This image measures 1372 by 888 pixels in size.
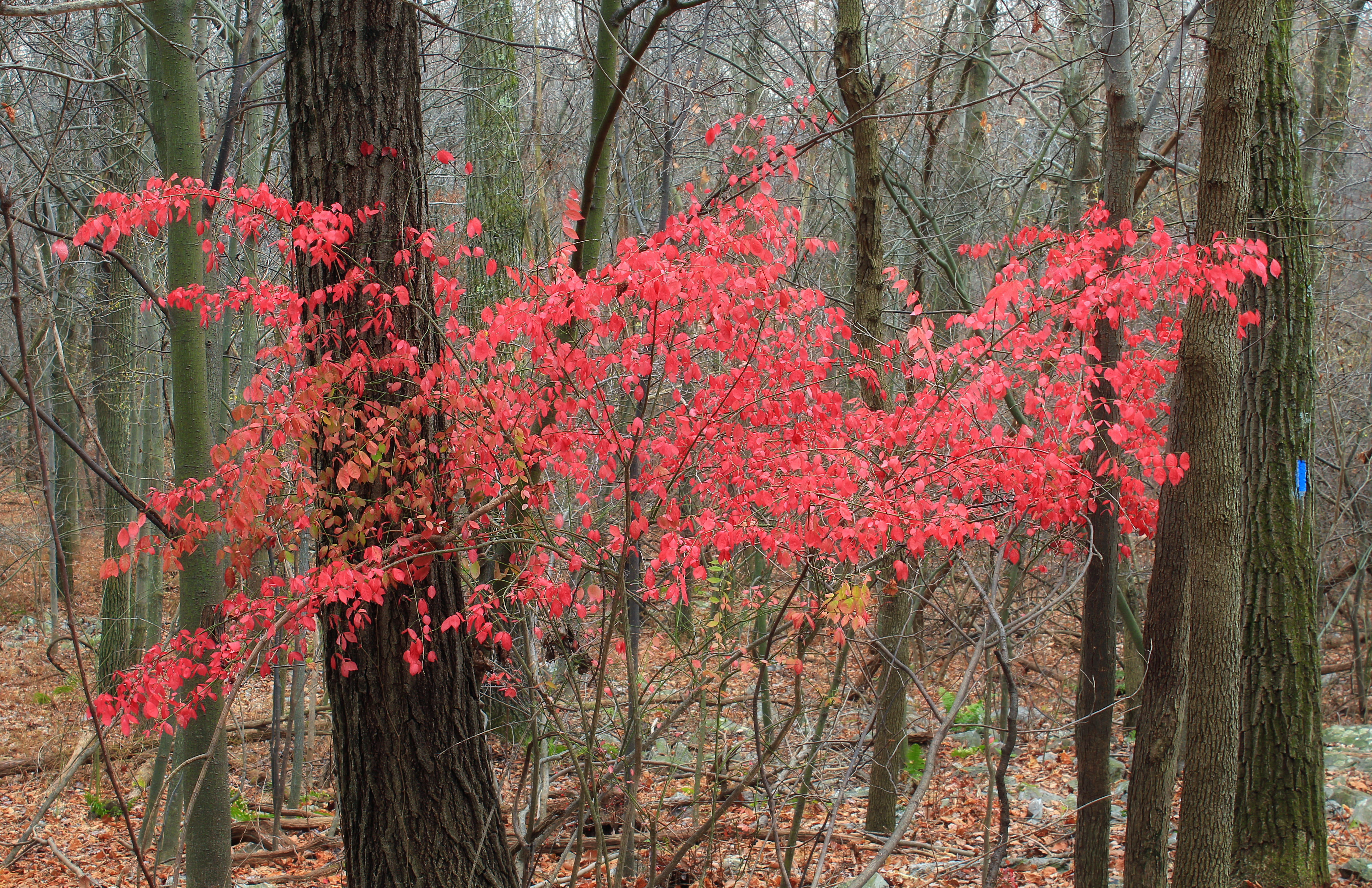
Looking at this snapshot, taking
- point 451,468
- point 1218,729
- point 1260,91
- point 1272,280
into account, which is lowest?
point 1218,729

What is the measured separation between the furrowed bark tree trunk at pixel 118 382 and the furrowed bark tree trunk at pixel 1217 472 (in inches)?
344

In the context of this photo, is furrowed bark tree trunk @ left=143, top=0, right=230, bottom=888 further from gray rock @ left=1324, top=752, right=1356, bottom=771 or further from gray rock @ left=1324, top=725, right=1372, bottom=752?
gray rock @ left=1324, top=725, right=1372, bottom=752

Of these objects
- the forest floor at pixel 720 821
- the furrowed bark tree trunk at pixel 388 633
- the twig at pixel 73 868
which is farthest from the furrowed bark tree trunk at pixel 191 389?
the twig at pixel 73 868

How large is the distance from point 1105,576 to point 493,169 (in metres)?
6.15

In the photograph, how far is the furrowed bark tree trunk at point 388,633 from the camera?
13.0 feet

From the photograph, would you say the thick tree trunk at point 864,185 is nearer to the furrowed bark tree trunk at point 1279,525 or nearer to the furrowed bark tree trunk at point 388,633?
the furrowed bark tree trunk at point 1279,525

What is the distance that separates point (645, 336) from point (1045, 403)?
3.65m

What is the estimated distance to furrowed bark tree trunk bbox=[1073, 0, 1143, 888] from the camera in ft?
15.8

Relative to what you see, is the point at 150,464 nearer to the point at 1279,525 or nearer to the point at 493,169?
the point at 493,169

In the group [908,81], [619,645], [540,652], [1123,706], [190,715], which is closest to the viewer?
[190,715]

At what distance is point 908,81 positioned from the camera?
32.4 feet

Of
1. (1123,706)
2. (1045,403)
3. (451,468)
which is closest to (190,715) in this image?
(451,468)

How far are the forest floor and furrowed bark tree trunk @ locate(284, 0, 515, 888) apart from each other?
27.3 inches

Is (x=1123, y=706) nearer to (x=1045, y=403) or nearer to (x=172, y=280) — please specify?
(x=1045, y=403)
